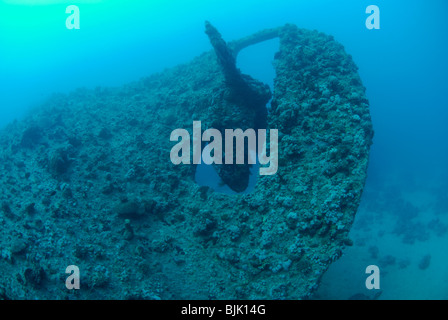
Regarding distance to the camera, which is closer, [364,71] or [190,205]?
[190,205]

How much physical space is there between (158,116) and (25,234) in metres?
5.30

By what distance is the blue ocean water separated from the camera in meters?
19.7

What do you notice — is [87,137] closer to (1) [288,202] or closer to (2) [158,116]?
(2) [158,116]

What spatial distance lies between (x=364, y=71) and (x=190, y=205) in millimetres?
88627

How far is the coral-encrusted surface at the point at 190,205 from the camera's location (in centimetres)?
525

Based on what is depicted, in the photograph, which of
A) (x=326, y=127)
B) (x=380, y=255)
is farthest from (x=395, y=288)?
(x=326, y=127)

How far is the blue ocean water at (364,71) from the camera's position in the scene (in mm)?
19672

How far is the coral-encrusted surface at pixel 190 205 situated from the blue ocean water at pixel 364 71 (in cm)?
959

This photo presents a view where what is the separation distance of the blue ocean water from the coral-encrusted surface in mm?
9586

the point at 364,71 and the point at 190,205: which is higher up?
the point at 364,71

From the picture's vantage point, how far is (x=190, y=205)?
7.00m

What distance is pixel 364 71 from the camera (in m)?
80.8

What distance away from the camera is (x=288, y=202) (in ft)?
19.5

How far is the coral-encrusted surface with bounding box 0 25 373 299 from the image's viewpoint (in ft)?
17.2
